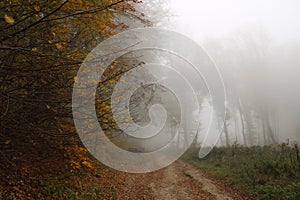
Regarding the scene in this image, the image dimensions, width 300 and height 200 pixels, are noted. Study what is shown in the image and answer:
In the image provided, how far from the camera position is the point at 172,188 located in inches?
377

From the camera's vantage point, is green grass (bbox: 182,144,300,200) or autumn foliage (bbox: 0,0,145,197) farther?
green grass (bbox: 182,144,300,200)

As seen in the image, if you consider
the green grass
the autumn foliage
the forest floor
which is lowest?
the forest floor

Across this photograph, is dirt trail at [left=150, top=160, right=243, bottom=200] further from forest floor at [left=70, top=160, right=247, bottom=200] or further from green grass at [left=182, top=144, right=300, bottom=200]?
green grass at [left=182, top=144, right=300, bottom=200]

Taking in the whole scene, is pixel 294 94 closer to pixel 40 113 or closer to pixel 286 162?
pixel 286 162

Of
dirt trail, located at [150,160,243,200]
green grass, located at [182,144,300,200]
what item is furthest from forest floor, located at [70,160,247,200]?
green grass, located at [182,144,300,200]

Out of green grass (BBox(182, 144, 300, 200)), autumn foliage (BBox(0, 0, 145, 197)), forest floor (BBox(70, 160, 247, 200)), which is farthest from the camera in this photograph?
forest floor (BBox(70, 160, 247, 200))

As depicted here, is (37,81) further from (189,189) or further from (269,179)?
(269,179)

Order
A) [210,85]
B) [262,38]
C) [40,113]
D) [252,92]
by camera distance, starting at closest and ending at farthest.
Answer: [40,113], [210,85], [262,38], [252,92]

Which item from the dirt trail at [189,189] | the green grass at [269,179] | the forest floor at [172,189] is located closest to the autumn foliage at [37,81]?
the forest floor at [172,189]

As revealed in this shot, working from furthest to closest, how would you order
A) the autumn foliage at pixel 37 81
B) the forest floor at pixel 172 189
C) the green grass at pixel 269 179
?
the forest floor at pixel 172 189, the green grass at pixel 269 179, the autumn foliage at pixel 37 81

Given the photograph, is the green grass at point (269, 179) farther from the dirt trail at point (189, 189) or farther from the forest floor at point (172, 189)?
the dirt trail at point (189, 189)

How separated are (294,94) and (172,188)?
3273 centimetres

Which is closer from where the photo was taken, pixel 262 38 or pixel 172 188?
pixel 172 188

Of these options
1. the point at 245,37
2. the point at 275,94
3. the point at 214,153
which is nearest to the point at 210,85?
the point at 245,37
